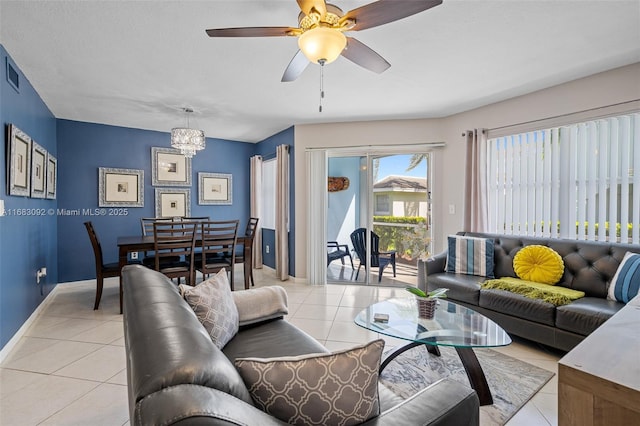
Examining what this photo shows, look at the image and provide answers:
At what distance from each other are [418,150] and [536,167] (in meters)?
1.46

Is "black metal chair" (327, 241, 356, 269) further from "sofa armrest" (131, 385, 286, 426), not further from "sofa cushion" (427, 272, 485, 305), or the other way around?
"sofa armrest" (131, 385, 286, 426)

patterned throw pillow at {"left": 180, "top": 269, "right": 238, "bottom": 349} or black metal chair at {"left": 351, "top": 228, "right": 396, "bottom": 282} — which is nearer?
patterned throw pillow at {"left": 180, "top": 269, "right": 238, "bottom": 349}

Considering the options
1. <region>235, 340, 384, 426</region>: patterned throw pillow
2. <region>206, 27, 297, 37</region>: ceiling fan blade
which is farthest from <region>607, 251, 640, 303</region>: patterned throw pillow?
<region>206, 27, 297, 37</region>: ceiling fan blade

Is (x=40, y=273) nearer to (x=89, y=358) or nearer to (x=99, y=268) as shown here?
(x=99, y=268)

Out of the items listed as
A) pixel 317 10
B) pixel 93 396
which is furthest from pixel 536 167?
pixel 93 396

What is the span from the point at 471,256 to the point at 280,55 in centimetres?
280

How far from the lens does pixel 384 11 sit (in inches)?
59.9

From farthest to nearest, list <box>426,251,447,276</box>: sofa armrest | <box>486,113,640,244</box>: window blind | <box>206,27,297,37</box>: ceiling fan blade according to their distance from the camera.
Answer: <box>426,251,447,276</box>: sofa armrest < <box>486,113,640,244</box>: window blind < <box>206,27,297,37</box>: ceiling fan blade

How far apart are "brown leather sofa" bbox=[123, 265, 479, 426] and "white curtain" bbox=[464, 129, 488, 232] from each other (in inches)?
123

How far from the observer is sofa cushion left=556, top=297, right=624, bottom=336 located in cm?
213

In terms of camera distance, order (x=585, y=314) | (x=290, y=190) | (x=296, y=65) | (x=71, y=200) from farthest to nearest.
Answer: (x=290, y=190), (x=71, y=200), (x=585, y=314), (x=296, y=65)

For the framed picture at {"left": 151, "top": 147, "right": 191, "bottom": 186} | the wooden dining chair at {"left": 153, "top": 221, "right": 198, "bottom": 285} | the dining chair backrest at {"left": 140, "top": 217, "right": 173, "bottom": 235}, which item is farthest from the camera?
the framed picture at {"left": 151, "top": 147, "right": 191, "bottom": 186}

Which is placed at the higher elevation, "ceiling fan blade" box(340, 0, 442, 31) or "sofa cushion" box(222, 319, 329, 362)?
"ceiling fan blade" box(340, 0, 442, 31)

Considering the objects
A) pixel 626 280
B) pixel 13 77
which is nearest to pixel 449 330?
pixel 626 280
